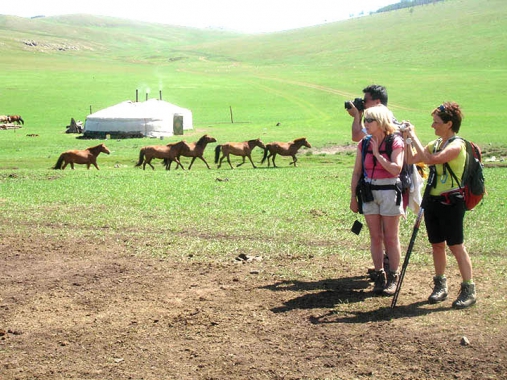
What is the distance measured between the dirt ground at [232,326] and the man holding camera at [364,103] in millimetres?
1468

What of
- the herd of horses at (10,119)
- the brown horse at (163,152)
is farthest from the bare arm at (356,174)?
the herd of horses at (10,119)

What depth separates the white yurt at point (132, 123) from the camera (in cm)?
3809

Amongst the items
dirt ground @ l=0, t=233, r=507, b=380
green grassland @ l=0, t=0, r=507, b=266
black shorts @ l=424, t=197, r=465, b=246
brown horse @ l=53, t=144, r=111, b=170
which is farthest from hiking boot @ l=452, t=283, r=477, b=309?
brown horse @ l=53, t=144, r=111, b=170

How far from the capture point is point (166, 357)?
5.11 metres

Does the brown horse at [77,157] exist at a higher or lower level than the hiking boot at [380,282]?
lower

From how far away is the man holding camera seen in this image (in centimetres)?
668

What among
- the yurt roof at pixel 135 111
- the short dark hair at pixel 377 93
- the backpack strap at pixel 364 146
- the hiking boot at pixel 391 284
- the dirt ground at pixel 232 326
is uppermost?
the short dark hair at pixel 377 93

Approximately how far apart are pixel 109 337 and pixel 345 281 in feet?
8.25

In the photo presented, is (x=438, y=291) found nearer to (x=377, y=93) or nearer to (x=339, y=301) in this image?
(x=339, y=301)

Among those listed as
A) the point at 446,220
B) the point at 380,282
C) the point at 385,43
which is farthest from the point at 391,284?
the point at 385,43

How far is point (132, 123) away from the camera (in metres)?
38.1

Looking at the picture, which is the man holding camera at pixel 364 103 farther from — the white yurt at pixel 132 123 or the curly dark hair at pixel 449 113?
the white yurt at pixel 132 123

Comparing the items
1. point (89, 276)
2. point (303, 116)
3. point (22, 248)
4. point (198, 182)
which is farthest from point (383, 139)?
point (303, 116)

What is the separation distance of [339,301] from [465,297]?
1.08 meters
